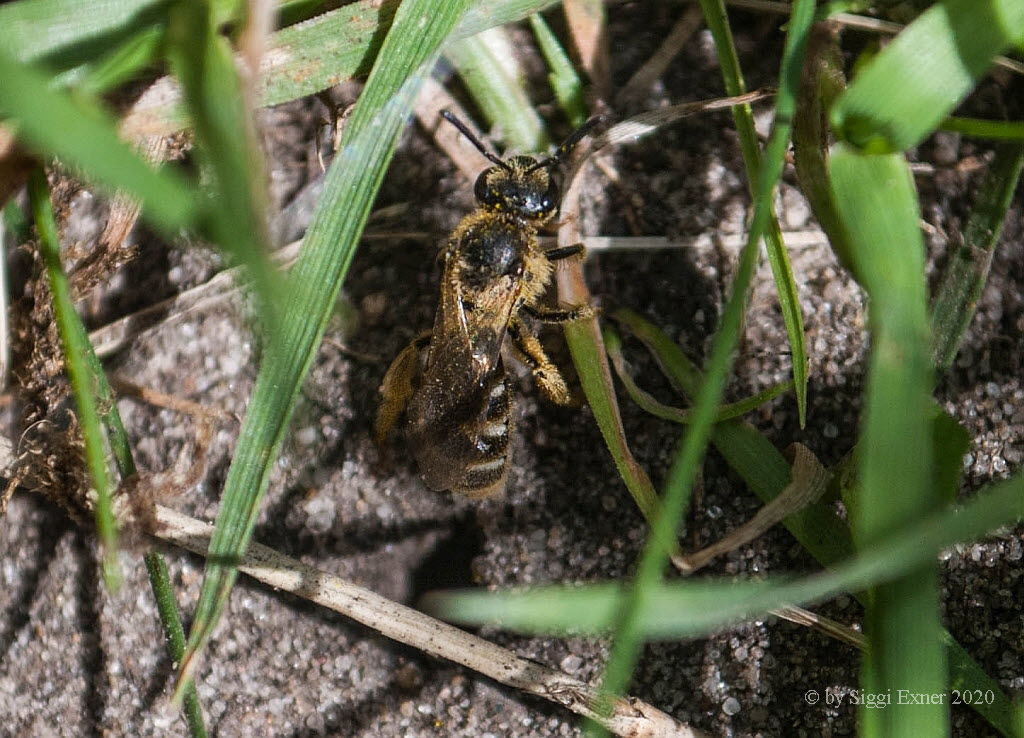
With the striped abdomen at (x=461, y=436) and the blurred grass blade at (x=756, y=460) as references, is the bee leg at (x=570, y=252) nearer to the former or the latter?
the blurred grass blade at (x=756, y=460)

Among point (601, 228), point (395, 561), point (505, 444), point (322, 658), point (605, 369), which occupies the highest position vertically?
point (601, 228)

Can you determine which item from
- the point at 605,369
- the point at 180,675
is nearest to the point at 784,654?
the point at 605,369

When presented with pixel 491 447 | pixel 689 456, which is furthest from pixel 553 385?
pixel 689 456

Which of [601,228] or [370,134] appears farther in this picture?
[601,228]

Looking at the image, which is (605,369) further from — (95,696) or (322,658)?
(95,696)

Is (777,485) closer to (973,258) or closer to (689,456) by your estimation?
(973,258)

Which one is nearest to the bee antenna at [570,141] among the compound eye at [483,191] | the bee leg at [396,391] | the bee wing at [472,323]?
the compound eye at [483,191]
